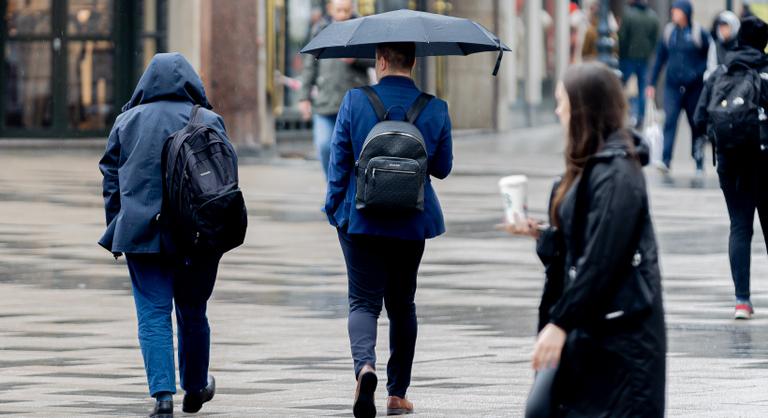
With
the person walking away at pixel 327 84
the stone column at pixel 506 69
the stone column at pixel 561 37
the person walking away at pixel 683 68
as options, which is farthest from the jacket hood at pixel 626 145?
the stone column at pixel 561 37

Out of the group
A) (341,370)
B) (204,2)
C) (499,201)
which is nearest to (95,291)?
(341,370)

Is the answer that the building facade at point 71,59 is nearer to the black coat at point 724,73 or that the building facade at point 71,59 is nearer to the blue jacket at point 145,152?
the black coat at point 724,73

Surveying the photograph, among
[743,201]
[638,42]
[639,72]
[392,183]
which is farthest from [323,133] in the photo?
[639,72]

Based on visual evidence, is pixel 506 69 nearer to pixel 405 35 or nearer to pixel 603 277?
pixel 405 35

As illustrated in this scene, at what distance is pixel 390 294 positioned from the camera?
8.10m

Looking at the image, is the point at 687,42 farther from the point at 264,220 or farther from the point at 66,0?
the point at 66,0

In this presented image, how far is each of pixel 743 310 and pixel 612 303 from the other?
6125 millimetres

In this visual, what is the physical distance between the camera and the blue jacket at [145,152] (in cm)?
788

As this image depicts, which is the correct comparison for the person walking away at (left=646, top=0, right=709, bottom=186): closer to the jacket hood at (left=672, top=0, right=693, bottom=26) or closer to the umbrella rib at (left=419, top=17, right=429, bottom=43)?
the jacket hood at (left=672, top=0, right=693, bottom=26)

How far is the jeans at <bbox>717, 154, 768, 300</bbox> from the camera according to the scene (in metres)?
11.0

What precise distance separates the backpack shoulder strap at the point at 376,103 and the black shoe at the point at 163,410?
1466 mm

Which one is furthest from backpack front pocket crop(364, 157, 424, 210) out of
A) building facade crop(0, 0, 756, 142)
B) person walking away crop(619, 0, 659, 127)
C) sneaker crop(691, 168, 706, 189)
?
person walking away crop(619, 0, 659, 127)

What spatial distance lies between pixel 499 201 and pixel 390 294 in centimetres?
1092

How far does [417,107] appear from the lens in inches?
315
